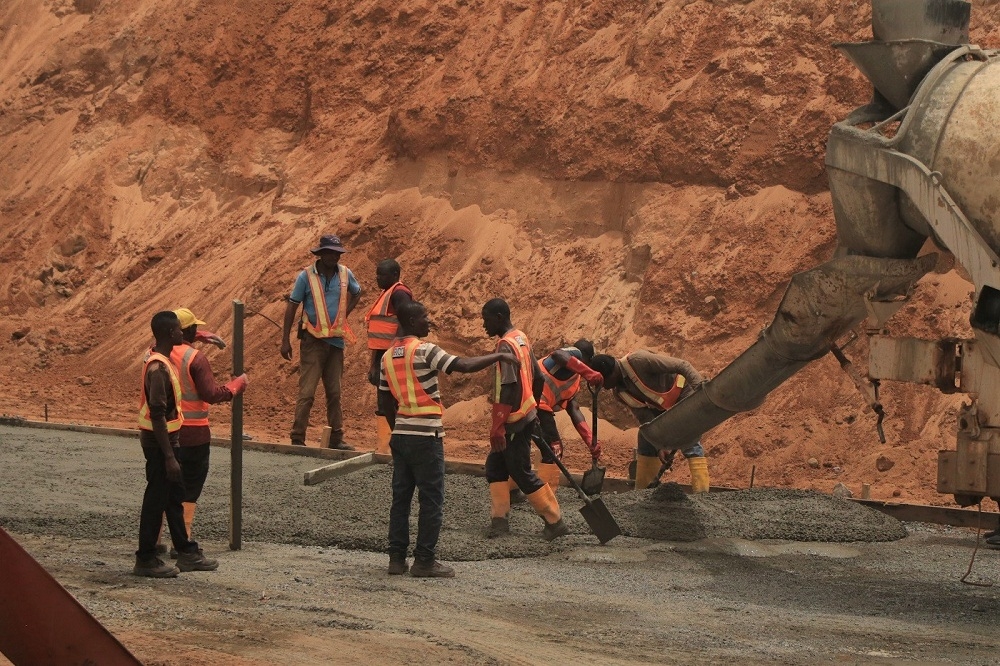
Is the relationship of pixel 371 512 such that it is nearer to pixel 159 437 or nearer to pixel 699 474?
pixel 699 474

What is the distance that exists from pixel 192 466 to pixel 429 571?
153cm

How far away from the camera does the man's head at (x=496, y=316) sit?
10.1m

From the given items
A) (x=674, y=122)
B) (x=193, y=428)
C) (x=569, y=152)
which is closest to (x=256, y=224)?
(x=569, y=152)

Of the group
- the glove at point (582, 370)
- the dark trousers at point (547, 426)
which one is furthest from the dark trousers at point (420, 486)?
the dark trousers at point (547, 426)

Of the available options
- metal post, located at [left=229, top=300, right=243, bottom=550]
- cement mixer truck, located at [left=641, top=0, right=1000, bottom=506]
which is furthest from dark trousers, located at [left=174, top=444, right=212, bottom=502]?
cement mixer truck, located at [left=641, top=0, right=1000, bottom=506]

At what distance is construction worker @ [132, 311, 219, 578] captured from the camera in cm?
852

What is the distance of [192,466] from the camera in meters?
9.05

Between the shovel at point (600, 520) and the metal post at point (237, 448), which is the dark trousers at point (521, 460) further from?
the metal post at point (237, 448)

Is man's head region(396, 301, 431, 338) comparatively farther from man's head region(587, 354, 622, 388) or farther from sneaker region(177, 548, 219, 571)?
man's head region(587, 354, 622, 388)

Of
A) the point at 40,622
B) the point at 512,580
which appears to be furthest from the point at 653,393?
the point at 40,622

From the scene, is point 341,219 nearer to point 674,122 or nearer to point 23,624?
point 674,122

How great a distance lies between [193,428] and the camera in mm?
8930

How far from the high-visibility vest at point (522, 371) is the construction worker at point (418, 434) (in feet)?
2.92

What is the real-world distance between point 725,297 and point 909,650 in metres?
8.32
